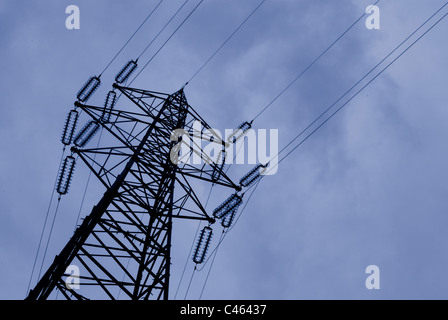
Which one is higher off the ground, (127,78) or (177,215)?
(127,78)

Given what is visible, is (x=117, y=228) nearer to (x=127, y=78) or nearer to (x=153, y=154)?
(x=153, y=154)

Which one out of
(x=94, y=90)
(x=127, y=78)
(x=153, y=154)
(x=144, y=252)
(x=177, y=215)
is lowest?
(x=144, y=252)

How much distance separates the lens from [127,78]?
1554cm

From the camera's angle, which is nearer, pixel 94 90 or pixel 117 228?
pixel 117 228

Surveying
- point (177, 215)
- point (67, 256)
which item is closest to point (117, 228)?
point (67, 256)
